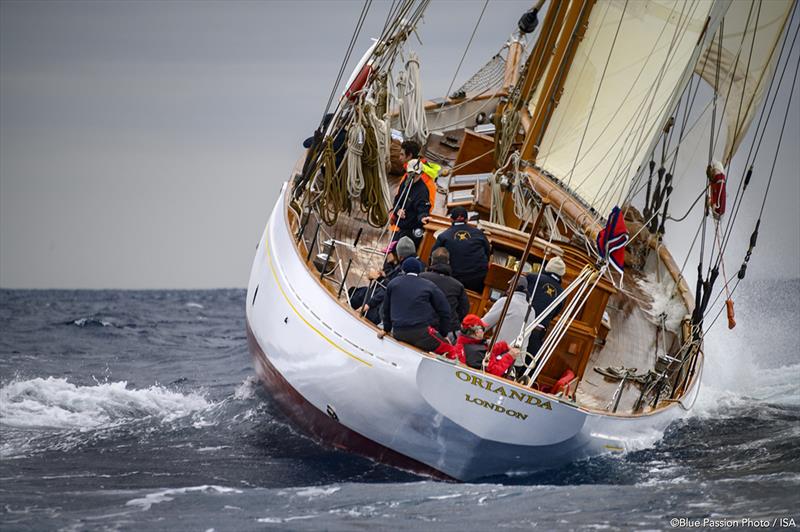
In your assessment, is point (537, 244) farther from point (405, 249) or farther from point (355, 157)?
point (355, 157)

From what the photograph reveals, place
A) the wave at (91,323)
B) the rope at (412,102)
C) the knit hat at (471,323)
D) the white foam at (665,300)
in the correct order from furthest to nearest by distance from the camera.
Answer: the wave at (91,323)
the rope at (412,102)
the white foam at (665,300)
the knit hat at (471,323)

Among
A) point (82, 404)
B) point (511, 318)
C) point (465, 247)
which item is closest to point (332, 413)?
point (511, 318)

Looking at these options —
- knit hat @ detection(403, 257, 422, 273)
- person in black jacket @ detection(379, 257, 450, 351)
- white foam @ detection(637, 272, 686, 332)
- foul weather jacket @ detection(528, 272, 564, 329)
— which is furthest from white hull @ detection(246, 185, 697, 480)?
white foam @ detection(637, 272, 686, 332)

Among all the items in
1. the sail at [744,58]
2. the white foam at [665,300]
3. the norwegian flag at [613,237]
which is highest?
the sail at [744,58]

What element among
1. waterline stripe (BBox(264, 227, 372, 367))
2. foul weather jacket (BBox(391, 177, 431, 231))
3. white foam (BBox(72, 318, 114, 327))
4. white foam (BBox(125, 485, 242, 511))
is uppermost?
foul weather jacket (BBox(391, 177, 431, 231))

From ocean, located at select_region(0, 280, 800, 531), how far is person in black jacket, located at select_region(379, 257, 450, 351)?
42.3 inches

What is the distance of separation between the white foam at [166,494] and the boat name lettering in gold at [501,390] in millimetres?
1764

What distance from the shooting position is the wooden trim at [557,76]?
479 inches

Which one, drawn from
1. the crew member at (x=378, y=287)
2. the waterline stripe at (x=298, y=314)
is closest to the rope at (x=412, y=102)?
the waterline stripe at (x=298, y=314)

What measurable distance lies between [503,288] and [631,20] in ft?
12.7

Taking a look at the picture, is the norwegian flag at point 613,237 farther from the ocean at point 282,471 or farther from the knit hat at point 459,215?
the ocean at point 282,471

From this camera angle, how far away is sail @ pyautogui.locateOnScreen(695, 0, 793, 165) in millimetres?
12898

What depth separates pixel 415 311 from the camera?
27.8 ft

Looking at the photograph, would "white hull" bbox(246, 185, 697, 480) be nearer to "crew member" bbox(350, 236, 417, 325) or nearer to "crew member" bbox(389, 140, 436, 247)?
"crew member" bbox(350, 236, 417, 325)
